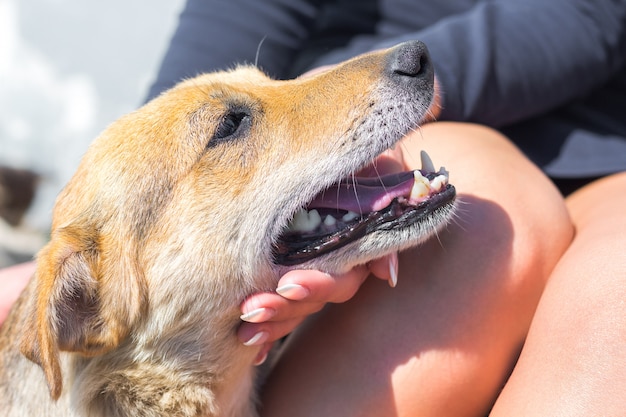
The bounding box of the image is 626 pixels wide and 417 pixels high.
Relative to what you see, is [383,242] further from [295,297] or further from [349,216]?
[295,297]

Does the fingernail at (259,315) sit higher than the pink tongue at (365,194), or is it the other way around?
the pink tongue at (365,194)

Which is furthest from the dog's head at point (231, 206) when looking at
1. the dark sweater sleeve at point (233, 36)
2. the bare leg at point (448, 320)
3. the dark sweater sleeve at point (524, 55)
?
the dark sweater sleeve at point (233, 36)

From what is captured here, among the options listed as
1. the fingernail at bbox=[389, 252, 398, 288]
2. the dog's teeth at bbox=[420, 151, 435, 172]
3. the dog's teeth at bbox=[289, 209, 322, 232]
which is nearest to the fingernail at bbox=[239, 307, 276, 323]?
the dog's teeth at bbox=[289, 209, 322, 232]

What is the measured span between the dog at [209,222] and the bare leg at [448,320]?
275mm

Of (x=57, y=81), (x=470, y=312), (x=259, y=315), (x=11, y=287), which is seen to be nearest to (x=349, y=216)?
(x=259, y=315)

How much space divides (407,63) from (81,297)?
4.06 ft

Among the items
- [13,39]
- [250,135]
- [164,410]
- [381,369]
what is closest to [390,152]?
[250,135]

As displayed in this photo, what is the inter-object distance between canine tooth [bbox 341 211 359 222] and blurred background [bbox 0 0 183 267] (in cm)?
343

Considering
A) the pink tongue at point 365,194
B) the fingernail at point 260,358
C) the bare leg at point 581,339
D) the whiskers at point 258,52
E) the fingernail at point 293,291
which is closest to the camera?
the bare leg at point 581,339

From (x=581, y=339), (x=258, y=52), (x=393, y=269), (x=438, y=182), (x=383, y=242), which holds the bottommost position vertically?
(x=581, y=339)

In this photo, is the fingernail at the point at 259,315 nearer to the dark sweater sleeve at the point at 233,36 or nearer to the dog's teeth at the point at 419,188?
the dog's teeth at the point at 419,188

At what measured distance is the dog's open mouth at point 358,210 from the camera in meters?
2.22

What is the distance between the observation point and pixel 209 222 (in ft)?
7.30

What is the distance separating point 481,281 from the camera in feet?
7.86
